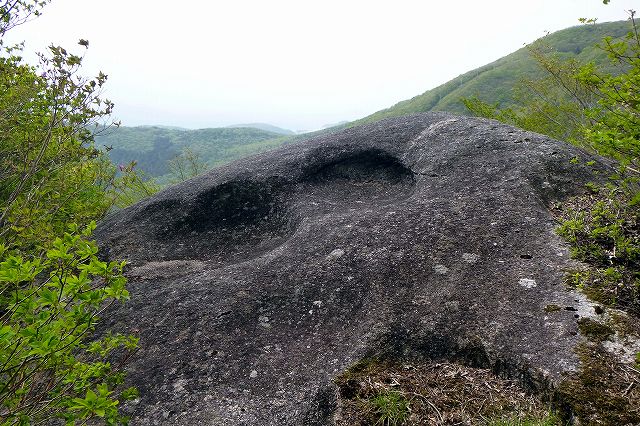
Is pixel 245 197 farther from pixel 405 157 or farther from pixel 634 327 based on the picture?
pixel 634 327

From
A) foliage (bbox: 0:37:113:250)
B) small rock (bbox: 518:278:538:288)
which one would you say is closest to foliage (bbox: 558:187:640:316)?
small rock (bbox: 518:278:538:288)

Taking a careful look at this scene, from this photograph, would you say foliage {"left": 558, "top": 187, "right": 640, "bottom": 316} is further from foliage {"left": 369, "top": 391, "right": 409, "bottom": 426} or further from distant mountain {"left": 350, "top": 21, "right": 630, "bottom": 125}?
distant mountain {"left": 350, "top": 21, "right": 630, "bottom": 125}

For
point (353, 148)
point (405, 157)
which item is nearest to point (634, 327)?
point (405, 157)

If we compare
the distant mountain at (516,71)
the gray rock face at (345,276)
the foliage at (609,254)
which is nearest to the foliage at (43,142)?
the gray rock face at (345,276)

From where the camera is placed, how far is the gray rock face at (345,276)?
23.3ft

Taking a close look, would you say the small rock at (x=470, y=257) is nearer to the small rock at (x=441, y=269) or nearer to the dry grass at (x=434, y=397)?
the small rock at (x=441, y=269)

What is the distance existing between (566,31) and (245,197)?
538 ft

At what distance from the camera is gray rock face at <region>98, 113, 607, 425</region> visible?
23.3 feet

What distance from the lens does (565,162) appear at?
1167cm

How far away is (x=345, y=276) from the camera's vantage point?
959 centimetres

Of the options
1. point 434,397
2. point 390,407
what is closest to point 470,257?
point 434,397

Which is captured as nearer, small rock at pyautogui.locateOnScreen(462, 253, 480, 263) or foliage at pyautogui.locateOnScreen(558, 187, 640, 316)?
foliage at pyautogui.locateOnScreen(558, 187, 640, 316)

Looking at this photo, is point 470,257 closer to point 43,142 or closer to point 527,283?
point 527,283

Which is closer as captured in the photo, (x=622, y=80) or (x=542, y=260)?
(x=622, y=80)
